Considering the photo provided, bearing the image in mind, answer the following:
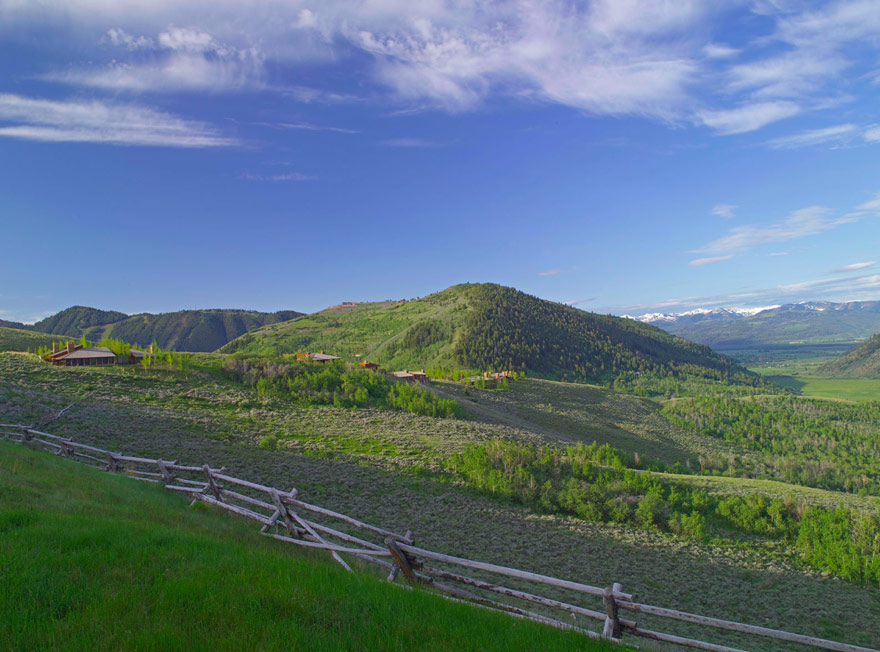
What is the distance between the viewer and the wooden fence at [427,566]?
723cm

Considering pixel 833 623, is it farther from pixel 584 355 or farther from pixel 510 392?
pixel 584 355

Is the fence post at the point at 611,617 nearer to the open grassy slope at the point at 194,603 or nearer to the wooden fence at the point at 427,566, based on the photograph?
the wooden fence at the point at 427,566

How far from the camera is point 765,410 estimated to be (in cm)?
11062

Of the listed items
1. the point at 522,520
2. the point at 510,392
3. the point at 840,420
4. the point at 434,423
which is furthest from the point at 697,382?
the point at 522,520

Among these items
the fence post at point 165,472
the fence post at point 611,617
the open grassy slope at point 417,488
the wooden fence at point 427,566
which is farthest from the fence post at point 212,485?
the fence post at point 611,617

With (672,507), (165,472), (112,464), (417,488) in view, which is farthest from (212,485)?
(672,507)

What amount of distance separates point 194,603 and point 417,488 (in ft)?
57.9

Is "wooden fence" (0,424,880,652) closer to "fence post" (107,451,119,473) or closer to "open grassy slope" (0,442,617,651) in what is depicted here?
"fence post" (107,451,119,473)

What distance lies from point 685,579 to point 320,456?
62.1 feet

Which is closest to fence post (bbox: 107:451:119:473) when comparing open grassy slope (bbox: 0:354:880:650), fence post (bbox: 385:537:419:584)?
open grassy slope (bbox: 0:354:880:650)

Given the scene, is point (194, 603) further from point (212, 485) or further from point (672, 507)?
point (672, 507)

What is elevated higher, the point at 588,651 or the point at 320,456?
the point at 588,651

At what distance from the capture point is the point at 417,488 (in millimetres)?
22469

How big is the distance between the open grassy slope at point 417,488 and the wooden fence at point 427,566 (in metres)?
2.00
